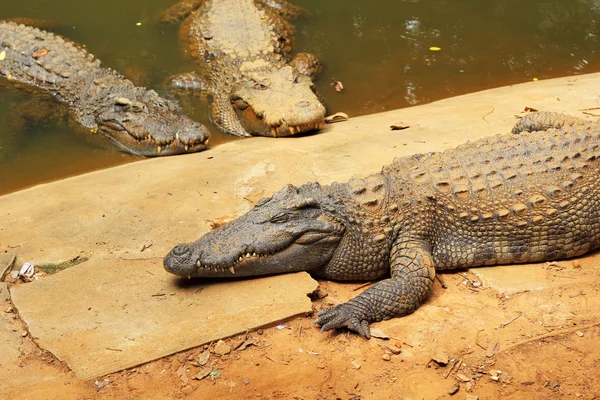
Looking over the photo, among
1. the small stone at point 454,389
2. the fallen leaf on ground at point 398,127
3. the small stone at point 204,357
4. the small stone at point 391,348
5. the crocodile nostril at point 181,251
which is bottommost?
the small stone at point 204,357

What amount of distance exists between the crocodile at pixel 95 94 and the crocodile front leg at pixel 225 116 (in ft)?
1.73

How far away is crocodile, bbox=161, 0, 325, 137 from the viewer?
24.6 ft

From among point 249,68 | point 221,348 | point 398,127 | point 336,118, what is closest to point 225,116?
point 249,68

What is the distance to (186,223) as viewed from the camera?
4969 mm

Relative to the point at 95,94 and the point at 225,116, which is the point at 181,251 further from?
the point at 95,94

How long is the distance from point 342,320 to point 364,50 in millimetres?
6428

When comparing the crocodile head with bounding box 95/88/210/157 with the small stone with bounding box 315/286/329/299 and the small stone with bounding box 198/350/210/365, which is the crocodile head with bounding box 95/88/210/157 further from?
the small stone with bounding box 198/350/210/365

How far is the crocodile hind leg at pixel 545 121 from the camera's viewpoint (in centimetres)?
555

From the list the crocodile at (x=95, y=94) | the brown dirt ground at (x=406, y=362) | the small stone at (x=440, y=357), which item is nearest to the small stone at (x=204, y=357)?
the brown dirt ground at (x=406, y=362)

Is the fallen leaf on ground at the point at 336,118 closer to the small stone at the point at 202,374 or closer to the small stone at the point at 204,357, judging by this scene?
the small stone at the point at 204,357

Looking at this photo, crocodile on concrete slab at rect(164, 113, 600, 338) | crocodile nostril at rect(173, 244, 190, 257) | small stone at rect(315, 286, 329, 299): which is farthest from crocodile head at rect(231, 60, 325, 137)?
crocodile nostril at rect(173, 244, 190, 257)

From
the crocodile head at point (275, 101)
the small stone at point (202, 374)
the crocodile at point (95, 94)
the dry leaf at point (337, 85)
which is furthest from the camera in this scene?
the dry leaf at point (337, 85)

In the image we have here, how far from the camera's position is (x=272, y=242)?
4.33 meters

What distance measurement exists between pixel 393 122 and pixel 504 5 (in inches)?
213
